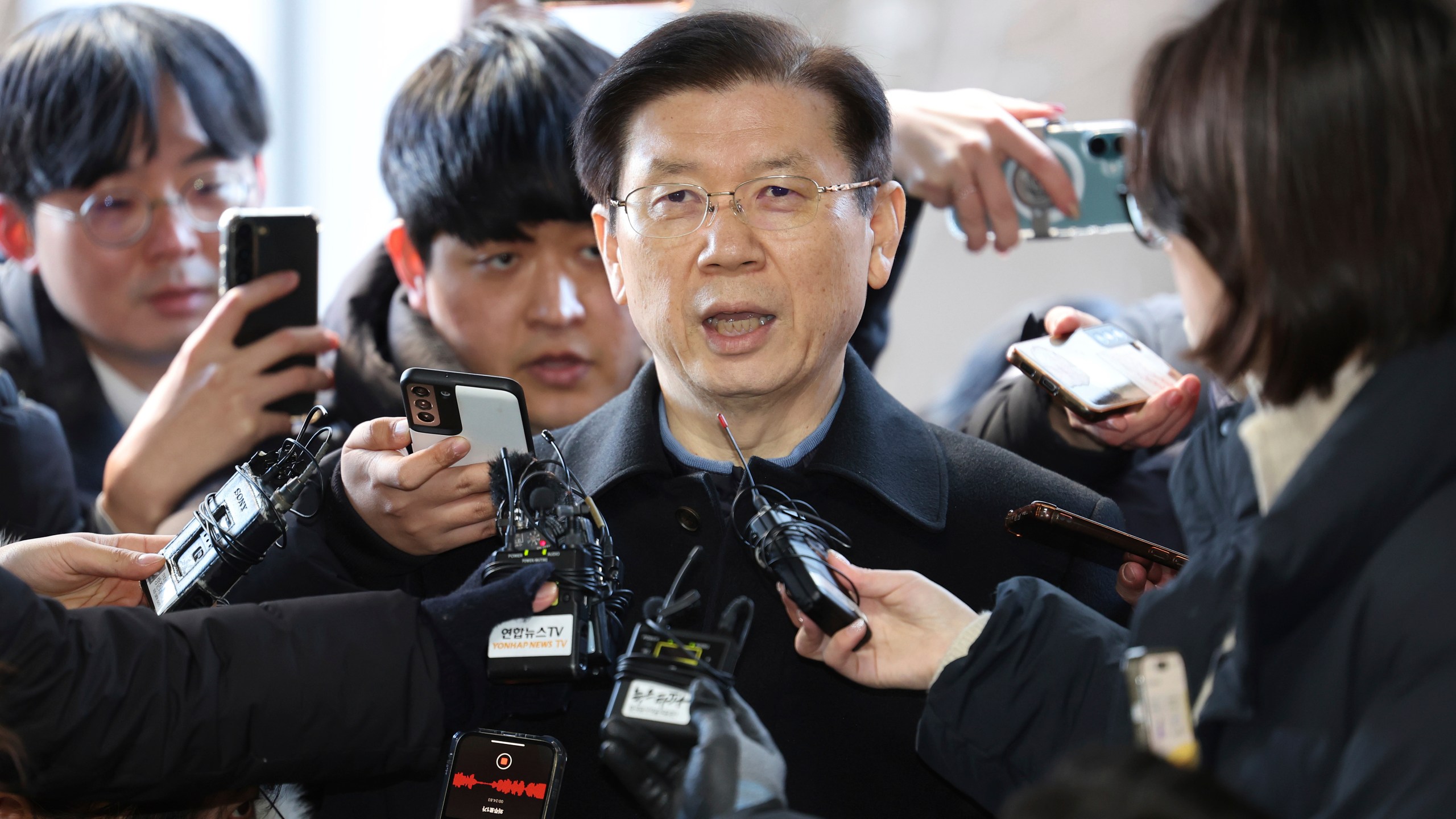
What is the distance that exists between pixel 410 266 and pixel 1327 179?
5.36 feet

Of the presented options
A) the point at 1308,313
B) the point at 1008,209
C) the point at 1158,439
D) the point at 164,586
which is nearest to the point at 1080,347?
the point at 1158,439

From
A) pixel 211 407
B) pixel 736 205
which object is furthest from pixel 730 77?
pixel 211 407

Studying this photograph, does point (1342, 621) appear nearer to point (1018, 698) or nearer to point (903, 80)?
point (1018, 698)

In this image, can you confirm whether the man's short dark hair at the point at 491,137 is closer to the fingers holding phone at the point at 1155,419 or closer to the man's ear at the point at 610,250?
the man's ear at the point at 610,250

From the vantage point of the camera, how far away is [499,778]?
53.9 inches

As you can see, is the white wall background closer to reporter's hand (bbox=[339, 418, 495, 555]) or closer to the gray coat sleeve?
reporter's hand (bbox=[339, 418, 495, 555])

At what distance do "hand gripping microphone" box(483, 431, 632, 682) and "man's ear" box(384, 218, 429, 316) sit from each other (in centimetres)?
96

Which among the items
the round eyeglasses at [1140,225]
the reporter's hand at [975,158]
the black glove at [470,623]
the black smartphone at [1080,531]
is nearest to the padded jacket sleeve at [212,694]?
the black glove at [470,623]

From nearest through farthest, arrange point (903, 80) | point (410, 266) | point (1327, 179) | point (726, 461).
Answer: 1. point (1327, 179)
2. point (726, 461)
3. point (410, 266)
4. point (903, 80)

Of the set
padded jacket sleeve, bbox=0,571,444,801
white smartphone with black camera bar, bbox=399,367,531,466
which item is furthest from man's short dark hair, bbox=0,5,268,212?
padded jacket sleeve, bbox=0,571,444,801

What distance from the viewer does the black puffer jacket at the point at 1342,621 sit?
88 centimetres

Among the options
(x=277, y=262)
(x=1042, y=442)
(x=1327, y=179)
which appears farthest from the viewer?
(x=277, y=262)

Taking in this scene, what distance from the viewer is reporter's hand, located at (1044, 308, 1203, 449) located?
1.73 metres

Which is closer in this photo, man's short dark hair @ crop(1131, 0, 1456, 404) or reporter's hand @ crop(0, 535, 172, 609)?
man's short dark hair @ crop(1131, 0, 1456, 404)
